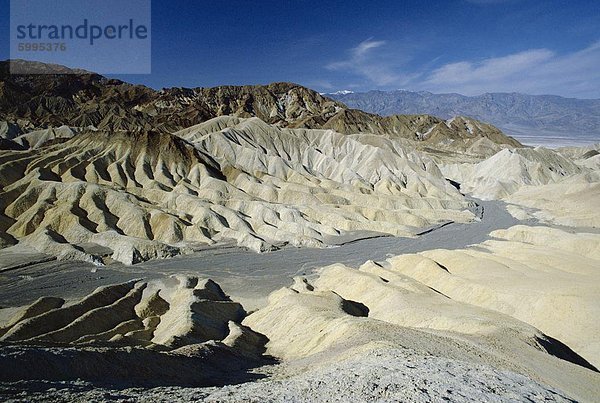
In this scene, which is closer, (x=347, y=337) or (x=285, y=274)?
(x=347, y=337)

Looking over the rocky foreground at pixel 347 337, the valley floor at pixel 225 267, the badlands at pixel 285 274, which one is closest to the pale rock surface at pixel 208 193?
the badlands at pixel 285 274

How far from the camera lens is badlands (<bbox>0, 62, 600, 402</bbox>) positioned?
57.2ft

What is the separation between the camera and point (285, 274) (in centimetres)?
5453

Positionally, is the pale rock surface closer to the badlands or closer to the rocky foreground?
the badlands

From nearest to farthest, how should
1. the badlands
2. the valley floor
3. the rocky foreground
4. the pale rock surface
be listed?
the rocky foreground
the badlands
the valley floor
the pale rock surface

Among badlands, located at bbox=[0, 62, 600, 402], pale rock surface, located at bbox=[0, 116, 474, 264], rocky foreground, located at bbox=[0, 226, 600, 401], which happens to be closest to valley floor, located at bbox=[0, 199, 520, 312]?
badlands, located at bbox=[0, 62, 600, 402]

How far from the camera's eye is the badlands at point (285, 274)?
1744 centimetres

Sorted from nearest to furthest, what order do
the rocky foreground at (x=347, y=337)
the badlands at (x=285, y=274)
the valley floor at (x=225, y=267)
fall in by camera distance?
the rocky foreground at (x=347, y=337)
the badlands at (x=285, y=274)
the valley floor at (x=225, y=267)

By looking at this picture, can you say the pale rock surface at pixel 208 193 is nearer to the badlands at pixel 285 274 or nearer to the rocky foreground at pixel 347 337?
the badlands at pixel 285 274

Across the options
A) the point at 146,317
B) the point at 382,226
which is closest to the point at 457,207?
the point at 382,226

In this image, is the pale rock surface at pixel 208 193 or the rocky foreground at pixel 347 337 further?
the pale rock surface at pixel 208 193

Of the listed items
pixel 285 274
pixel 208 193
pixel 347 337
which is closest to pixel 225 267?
pixel 285 274

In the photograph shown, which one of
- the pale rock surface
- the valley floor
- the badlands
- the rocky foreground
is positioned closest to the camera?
the rocky foreground

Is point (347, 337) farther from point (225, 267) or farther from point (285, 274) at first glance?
point (225, 267)
